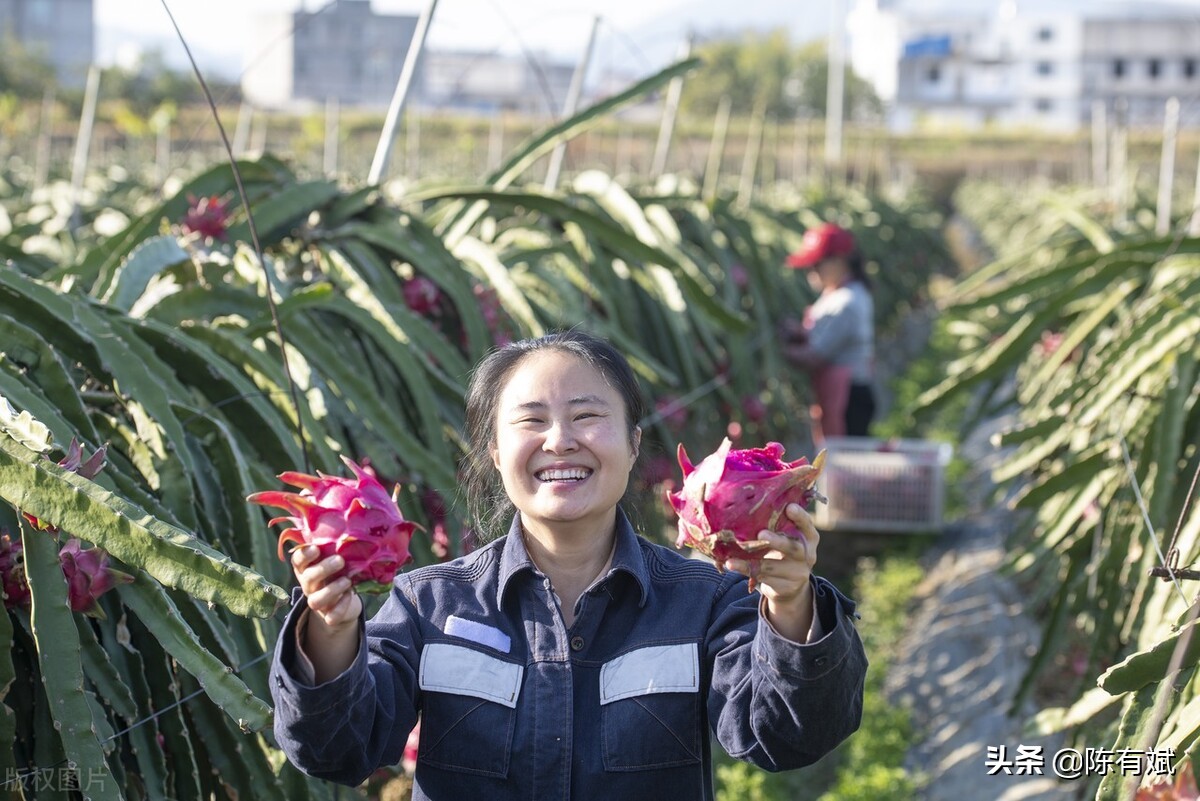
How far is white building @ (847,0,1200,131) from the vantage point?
6344 cm

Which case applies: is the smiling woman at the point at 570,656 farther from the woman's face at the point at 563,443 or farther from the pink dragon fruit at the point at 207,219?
the pink dragon fruit at the point at 207,219

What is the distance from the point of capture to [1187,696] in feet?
6.13

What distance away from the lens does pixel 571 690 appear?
1631 mm

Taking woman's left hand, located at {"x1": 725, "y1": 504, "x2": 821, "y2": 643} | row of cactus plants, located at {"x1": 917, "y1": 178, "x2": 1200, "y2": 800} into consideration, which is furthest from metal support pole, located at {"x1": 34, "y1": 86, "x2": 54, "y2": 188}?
woman's left hand, located at {"x1": 725, "y1": 504, "x2": 821, "y2": 643}

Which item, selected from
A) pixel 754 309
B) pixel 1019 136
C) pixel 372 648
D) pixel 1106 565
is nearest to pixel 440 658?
pixel 372 648

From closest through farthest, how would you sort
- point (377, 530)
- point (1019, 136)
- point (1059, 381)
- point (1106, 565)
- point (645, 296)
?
1. point (377, 530)
2. point (1106, 565)
3. point (1059, 381)
4. point (645, 296)
5. point (1019, 136)

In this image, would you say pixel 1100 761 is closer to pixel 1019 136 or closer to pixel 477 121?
pixel 477 121

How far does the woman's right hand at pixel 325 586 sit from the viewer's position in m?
1.33

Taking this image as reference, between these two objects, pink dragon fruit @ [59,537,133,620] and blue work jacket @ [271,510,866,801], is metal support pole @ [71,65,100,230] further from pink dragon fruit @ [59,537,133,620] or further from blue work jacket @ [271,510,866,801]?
blue work jacket @ [271,510,866,801]

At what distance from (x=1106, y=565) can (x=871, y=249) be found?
26.4ft

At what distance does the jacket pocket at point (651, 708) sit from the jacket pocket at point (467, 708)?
0.35 feet

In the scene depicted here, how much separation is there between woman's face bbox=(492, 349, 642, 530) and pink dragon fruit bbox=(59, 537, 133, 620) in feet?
1.58

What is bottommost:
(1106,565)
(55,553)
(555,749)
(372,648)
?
(1106,565)

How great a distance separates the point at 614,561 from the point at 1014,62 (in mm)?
73018
